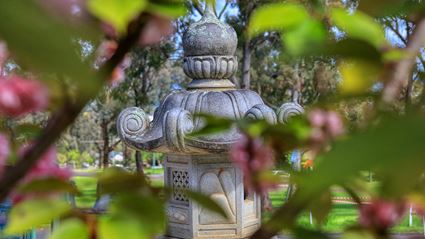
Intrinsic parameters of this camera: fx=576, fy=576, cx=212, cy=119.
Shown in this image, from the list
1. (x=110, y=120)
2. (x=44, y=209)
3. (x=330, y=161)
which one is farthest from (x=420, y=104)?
(x=110, y=120)

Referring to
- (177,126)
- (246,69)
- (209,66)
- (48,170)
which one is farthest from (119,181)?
(246,69)

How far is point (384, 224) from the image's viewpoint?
13.8 inches

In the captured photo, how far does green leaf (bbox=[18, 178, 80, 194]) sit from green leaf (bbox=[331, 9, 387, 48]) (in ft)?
0.73

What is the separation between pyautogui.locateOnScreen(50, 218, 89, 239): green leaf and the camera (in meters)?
0.39

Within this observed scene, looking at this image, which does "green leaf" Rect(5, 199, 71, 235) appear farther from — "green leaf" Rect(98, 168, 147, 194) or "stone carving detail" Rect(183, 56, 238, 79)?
"stone carving detail" Rect(183, 56, 238, 79)

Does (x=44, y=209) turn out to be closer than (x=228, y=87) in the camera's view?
Yes

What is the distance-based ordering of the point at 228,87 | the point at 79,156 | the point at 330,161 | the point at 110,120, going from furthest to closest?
the point at 79,156 < the point at 110,120 < the point at 228,87 < the point at 330,161

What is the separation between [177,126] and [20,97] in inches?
108

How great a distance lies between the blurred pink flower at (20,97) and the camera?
1.26ft

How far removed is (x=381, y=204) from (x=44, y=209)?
0.77ft

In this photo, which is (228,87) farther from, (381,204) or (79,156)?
(79,156)

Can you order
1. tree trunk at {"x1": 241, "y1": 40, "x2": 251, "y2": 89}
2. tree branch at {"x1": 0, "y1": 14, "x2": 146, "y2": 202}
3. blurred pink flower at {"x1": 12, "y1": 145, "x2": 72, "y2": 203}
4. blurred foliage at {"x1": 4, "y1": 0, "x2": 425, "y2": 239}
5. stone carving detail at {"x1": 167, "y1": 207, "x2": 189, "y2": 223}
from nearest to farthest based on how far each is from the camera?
blurred foliage at {"x1": 4, "y1": 0, "x2": 425, "y2": 239}, tree branch at {"x1": 0, "y1": 14, "x2": 146, "y2": 202}, blurred pink flower at {"x1": 12, "y1": 145, "x2": 72, "y2": 203}, stone carving detail at {"x1": 167, "y1": 207, "x2": 189, "y2": 223}, tree trunk at {"x1": 241, "y1": 40, "x2": 251, "y2": 89}

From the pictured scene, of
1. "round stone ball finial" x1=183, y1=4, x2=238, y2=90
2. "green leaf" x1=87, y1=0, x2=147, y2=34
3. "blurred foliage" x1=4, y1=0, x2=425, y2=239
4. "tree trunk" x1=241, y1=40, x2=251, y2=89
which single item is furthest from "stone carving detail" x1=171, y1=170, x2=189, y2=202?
"tree trunk" x1=241, y1=40, x2=251, y2=89

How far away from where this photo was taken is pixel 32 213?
0.41 metres
